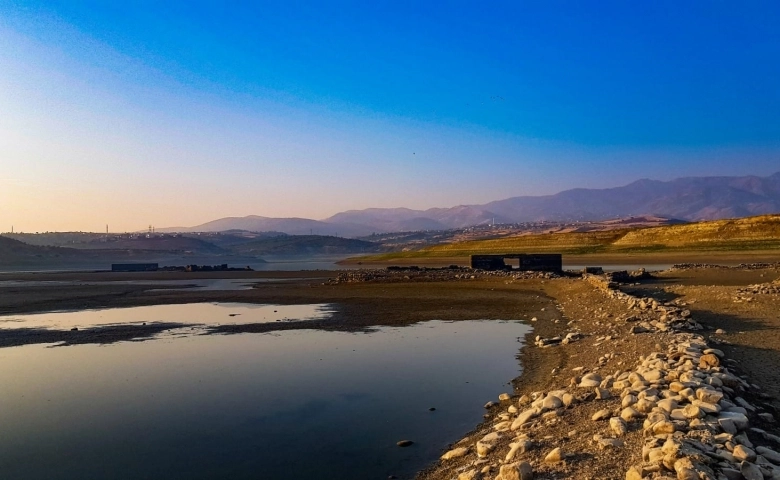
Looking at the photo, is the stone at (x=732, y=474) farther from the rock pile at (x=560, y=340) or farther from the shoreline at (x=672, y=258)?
the shoreline at (x=672, y=258)

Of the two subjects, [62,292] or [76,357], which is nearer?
[76,357]

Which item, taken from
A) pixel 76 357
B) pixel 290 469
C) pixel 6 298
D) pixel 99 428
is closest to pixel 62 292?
pixel 6 298

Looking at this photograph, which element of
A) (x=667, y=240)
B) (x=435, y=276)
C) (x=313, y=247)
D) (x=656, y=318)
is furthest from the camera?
(x=313, y=247)

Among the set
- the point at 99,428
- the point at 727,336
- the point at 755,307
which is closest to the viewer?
the point at 99,428

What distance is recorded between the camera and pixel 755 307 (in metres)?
17.6

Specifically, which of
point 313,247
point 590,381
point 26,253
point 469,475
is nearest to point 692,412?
point 469,475

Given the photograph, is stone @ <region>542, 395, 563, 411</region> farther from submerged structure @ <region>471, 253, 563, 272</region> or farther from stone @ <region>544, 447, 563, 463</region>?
submerged structure @ <region>471, 253, 563, 272</region>

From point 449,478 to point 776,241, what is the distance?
60.9 metres

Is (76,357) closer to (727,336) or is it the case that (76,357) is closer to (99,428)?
(99,428)

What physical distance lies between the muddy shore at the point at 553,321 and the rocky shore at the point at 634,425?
4cm

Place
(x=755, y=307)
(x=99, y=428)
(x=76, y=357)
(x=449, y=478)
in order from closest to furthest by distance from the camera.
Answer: (x=449, y=478), (x=99, y=428), (x=76, y=357), (x=755, y=307)

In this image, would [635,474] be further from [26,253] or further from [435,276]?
[26,253]

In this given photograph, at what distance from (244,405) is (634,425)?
22.6 ft

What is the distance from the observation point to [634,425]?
21.1ft
